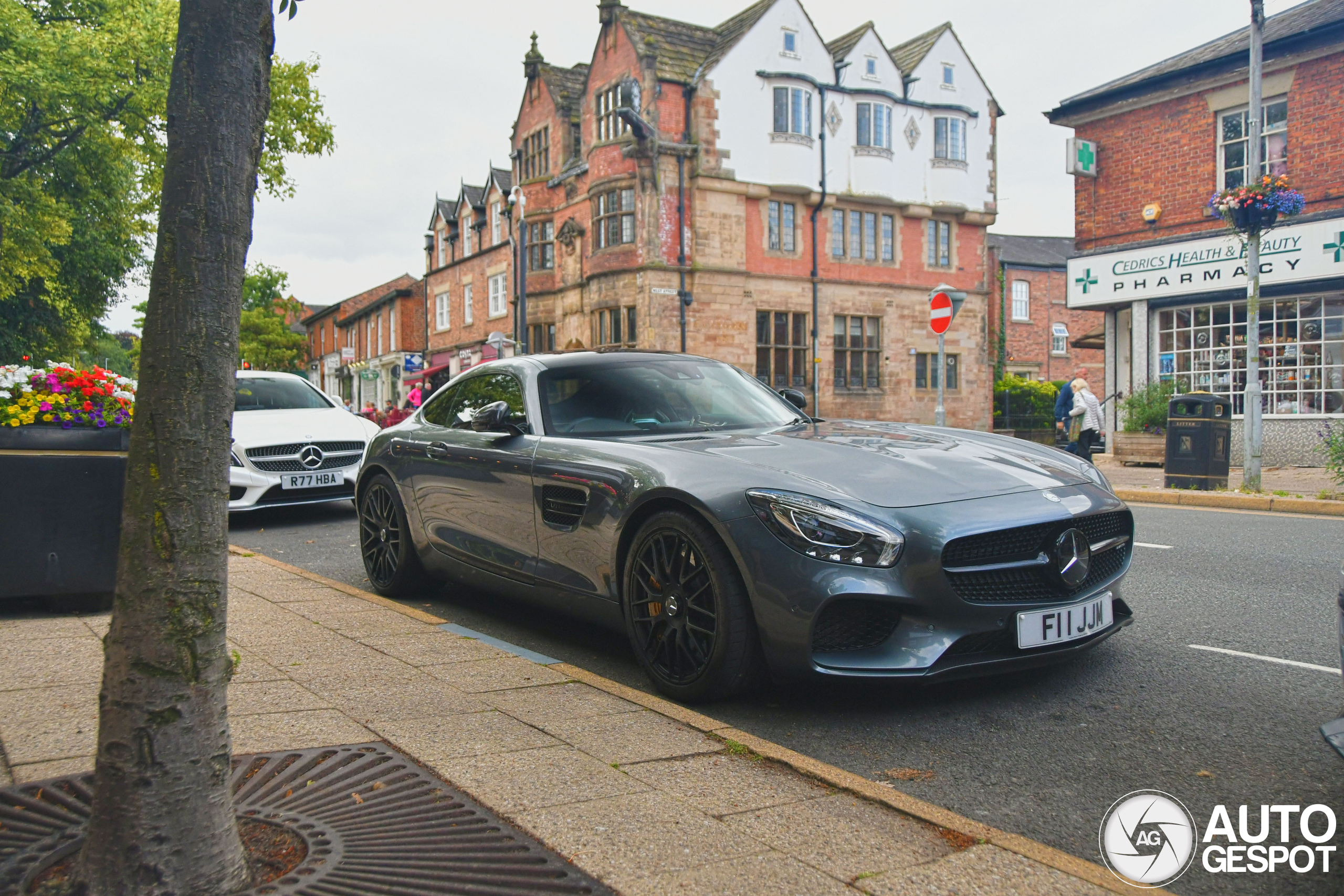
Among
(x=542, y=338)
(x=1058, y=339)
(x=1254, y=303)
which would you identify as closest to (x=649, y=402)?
(x=1254, y=303)

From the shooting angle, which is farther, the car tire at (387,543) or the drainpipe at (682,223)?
the drainpipe at (682,223)

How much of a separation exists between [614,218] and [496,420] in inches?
1128

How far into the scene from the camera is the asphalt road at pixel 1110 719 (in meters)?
2.91

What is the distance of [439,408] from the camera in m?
6.19

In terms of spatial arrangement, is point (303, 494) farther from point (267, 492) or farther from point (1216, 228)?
point (1216, 228)

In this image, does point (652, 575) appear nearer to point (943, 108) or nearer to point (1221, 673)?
point (1221, 673)

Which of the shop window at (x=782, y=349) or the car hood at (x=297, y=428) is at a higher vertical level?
the shop window at (x=782, y=349)

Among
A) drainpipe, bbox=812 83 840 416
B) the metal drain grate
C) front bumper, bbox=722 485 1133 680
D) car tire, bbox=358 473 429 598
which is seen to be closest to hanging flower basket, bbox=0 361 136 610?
car tire, bbox=358 473 429 598

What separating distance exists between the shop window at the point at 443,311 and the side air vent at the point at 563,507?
4428 cm

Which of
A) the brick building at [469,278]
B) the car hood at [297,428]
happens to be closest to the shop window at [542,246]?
the brick building at [469,278]

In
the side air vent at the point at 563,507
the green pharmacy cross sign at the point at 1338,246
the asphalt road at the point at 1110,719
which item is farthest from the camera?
the green pharmacy cross sign at the point at 1338,246

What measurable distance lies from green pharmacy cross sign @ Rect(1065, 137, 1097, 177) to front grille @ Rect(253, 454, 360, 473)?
17339 millimetres

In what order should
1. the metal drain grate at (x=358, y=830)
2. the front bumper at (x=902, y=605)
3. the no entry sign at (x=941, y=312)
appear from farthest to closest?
the no entry sign at (x=941, y=312) → the front bumper at (x=902, y=605) → the metal drain grate at (x=358, y=830)

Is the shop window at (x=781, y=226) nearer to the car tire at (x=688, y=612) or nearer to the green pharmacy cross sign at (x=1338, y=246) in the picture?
the green pharmacy cross sign at (x=1338, y=246)
